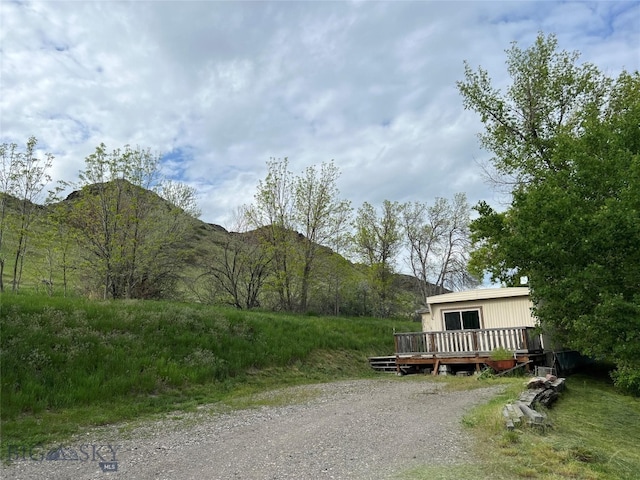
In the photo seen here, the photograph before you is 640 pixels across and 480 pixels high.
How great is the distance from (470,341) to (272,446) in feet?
35.8

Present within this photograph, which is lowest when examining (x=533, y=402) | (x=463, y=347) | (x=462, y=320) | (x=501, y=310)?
(x=533, y=402)

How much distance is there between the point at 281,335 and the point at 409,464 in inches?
468

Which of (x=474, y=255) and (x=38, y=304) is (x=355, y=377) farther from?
(x=38, y=304)

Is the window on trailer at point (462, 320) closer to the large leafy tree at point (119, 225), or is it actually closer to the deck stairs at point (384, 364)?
the deck stairs at point (384, 364)

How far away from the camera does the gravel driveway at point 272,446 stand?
4945 mm

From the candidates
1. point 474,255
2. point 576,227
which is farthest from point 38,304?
point 474,255

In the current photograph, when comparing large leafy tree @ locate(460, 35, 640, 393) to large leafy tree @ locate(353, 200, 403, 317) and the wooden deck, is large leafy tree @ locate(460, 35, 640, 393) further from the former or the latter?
large leafy tree @ locate(353, 200, 403, 317)

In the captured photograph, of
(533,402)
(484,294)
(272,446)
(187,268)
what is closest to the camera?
(272,446)

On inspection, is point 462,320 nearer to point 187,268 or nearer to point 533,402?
point 533,402

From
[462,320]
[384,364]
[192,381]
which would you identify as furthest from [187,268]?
[462,320]

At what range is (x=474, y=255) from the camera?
60.8 ft

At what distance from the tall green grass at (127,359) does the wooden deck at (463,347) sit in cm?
200

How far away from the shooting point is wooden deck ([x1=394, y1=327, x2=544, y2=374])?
45.9 feet

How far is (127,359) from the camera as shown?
10.4m
